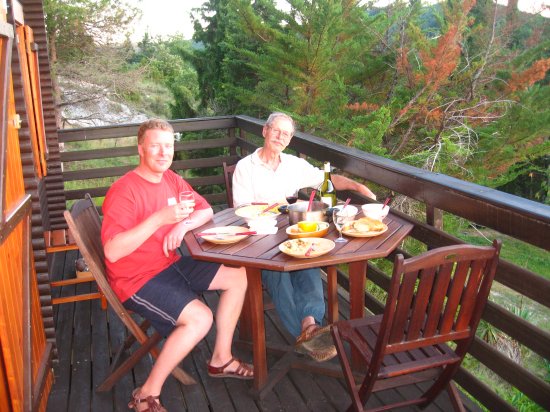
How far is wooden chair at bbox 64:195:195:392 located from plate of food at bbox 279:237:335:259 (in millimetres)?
757

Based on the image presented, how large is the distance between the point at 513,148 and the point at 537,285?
24.4ft

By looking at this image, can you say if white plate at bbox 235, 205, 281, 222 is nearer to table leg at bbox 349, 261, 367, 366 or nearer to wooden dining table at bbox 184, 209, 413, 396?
wooden dining table at bbox 184, 209, 413, 396

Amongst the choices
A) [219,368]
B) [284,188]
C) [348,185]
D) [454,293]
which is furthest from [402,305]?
[284,188]

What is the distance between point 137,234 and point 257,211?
2.27ft

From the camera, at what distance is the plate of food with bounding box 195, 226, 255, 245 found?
218 cm

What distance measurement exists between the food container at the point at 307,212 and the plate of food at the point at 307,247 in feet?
0.74

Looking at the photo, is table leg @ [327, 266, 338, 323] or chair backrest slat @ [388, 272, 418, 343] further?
table leg @ [327, 266, 338, 323]

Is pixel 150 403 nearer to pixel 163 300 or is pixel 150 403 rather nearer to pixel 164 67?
pixel 163 300

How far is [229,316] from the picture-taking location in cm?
242

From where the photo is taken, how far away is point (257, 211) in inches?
102

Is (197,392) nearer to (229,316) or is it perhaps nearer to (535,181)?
(229,316)

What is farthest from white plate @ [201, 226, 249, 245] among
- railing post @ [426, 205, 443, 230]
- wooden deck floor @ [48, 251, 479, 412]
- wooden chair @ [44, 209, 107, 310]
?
wooden chair @ [44, 209, 107, 310]

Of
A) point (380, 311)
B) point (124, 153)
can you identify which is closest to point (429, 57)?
point (124, 153)

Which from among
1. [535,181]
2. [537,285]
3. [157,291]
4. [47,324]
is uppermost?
[537,285]
